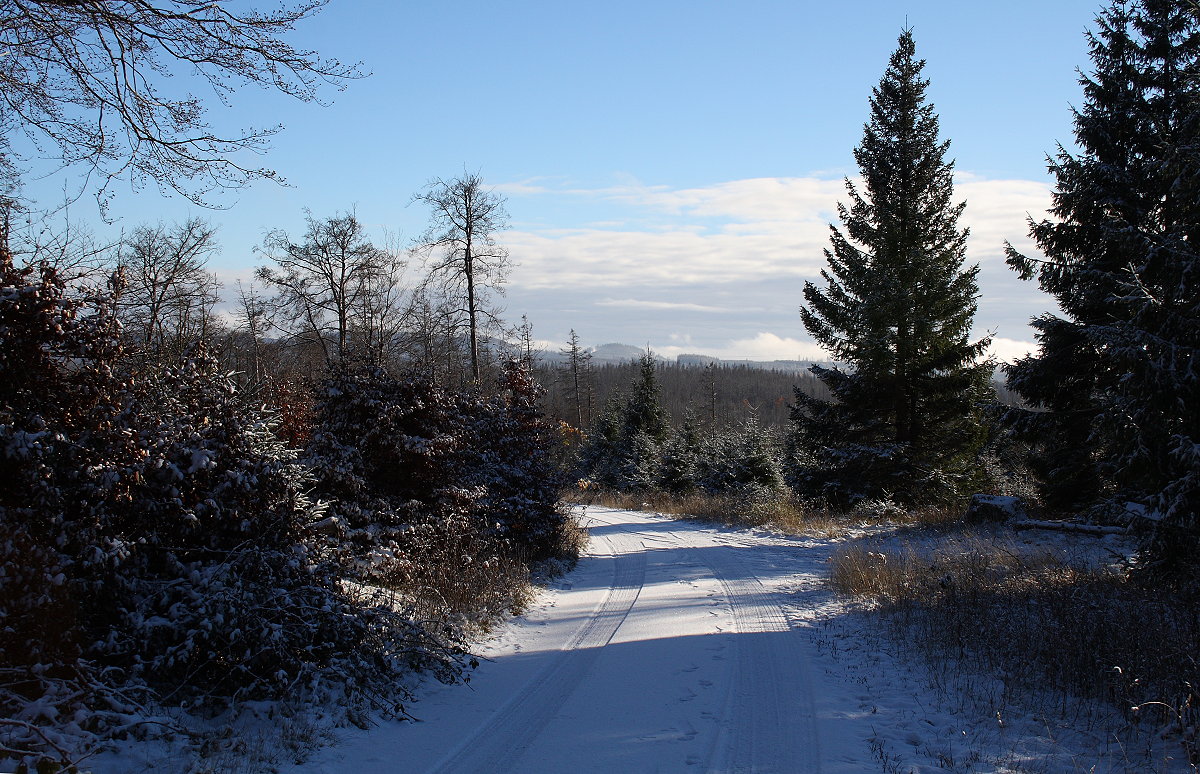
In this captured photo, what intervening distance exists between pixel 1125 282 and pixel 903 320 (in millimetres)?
9044

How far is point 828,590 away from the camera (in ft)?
33.8

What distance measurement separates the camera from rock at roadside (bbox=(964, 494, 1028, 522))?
13992mm

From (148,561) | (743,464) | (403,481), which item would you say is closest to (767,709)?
(148,561)

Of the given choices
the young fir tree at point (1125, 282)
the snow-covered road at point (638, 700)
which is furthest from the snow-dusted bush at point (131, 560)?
the young fir tree at point (1125, 282)

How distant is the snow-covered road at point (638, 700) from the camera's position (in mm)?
4637

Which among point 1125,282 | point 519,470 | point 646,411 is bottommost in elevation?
point 519,470

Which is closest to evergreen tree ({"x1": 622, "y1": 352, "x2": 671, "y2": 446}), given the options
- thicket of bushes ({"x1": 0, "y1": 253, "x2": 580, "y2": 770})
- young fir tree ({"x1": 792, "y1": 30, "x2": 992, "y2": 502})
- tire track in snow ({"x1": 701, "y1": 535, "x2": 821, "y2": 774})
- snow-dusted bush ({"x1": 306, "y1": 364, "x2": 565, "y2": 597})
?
young fir tree ({"x1": 792, "y1": 30, "x2": 992, "y2": 502})

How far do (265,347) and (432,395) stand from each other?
23.9 m

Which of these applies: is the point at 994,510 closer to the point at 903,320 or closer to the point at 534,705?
the point at 903,320

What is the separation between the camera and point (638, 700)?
5742 mm

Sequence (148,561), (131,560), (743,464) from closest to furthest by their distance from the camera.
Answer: (131,560) → (148,561) → (743,464)

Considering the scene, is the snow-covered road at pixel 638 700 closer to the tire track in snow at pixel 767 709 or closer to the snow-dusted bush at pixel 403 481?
the tire track in snow at pixel 767 709

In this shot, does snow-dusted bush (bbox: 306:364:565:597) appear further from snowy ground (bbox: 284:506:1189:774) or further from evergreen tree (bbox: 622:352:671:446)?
evergreen tree (bbox: 622:352:671:446)

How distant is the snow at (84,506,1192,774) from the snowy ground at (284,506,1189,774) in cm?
2
